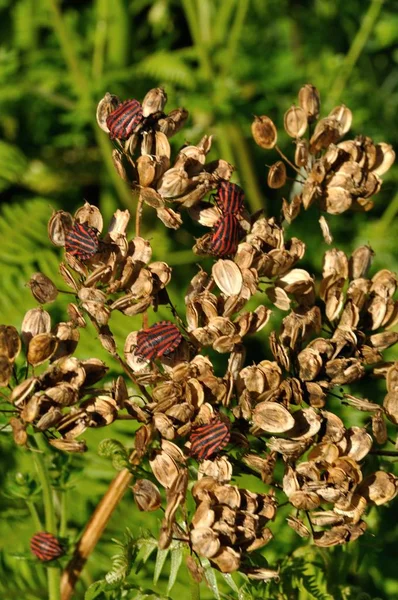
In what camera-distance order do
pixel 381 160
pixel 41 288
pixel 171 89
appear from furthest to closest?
pixel 171 89, pixel 381 160, pixel 41 288

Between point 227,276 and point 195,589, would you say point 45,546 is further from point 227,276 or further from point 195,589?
point 227,276

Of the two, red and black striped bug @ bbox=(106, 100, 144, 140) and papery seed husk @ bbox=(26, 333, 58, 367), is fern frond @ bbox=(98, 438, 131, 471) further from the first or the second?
red and black striped bug @ bbox=(106, 100, 144, 140)

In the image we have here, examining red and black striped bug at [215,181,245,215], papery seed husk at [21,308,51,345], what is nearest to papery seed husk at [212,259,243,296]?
red and black striped bug at [215,181,245,215]

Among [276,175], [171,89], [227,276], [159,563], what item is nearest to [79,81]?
[171,89]

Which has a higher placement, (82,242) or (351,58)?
(82,242)

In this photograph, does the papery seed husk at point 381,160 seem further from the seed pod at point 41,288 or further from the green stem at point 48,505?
the green stem at point 48,505

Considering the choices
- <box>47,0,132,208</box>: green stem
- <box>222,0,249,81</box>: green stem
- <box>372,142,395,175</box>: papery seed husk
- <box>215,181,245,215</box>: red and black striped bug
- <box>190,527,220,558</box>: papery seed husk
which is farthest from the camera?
<box>222,0,249,81</box>: green stem

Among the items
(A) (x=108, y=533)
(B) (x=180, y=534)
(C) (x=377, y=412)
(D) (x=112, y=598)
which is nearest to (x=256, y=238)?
(C) (x=377, y=412)
